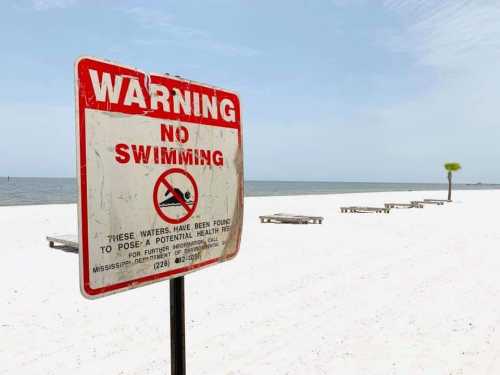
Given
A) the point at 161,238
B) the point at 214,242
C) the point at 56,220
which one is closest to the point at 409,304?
the point at 214,242

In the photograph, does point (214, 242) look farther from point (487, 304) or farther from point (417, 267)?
point (417, 267)

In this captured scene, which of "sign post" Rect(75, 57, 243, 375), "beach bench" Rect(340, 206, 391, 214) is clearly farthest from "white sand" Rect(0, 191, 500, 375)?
"beach bench" Rect(340, 206, 391, 214)

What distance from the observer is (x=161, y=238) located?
191cm

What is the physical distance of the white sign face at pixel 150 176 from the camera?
1.65 meters

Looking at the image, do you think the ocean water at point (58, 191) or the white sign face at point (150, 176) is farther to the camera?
the ocean water at point (58, 191)

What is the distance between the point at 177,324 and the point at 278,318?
137 inches

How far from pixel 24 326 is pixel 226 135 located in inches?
181

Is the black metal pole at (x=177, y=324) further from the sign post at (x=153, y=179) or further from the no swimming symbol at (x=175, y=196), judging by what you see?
the no swimming symbol at (x=175, y=196)

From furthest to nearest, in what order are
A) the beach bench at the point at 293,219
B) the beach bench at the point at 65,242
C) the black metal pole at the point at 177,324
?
the beach bench at the point at 293,219 < the beach bench at the point at 65,242 < the black metal pole at the point at 177,324

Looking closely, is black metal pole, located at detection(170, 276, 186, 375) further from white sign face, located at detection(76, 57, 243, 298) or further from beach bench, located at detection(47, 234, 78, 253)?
beach bench, located at detection(47, 234, 78, 253)

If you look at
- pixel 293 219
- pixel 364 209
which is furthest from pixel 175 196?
pixel 364 209

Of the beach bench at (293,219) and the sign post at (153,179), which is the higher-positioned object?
the sign post at (153,179)

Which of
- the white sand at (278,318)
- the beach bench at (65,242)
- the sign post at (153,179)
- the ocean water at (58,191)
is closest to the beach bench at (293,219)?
the white sand at (278,318)

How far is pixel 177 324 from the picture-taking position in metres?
2.09
